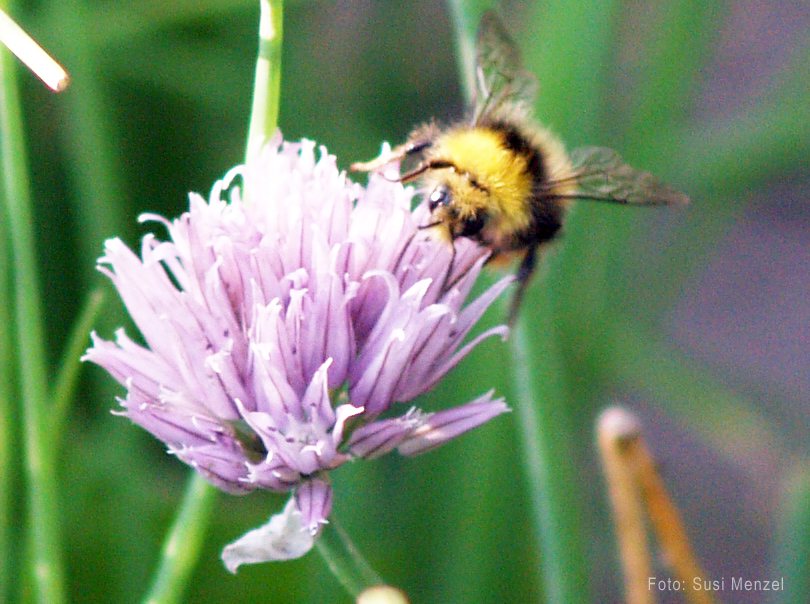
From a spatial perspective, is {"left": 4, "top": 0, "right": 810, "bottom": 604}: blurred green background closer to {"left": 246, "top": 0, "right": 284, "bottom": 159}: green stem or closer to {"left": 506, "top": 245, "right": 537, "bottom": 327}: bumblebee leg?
{"left": 506, "top": 245, "right": 537, "bottom": 327}: bumblebee leg

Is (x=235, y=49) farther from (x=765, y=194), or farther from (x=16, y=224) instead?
(x=765, y=194)

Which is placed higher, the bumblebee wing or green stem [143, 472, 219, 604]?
the bumblebee wing

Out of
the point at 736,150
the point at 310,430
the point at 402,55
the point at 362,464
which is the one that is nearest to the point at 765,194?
the point at 736,150

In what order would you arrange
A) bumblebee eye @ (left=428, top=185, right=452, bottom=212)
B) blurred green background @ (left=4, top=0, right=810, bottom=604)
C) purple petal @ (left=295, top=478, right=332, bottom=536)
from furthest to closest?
blurred green background @ (left=4, top=0, right=810, bottom=604), bumblebee eye @ (left=428, top=185, right=452, bottom=212), purple petal @ (left=295, top=478, right=332, bottom=536)

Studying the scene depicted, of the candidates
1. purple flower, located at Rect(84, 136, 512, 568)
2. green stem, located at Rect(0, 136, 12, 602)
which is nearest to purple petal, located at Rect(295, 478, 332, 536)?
purple flower, located at Rect(84, 136, 512, 568)

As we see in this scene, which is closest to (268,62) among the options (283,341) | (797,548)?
(283,341)

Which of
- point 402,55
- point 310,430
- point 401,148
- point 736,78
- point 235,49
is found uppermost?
point 736,78
